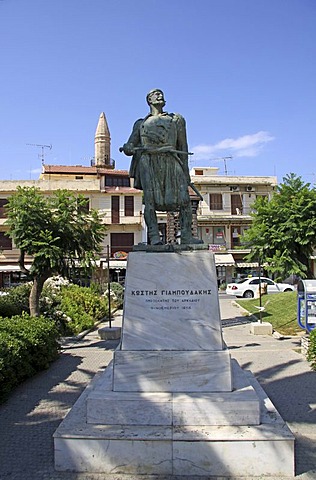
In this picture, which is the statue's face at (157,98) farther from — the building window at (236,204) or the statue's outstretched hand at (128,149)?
the building window at (236,204)

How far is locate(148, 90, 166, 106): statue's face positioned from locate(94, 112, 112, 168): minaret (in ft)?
150

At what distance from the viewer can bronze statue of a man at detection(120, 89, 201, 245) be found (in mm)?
5512

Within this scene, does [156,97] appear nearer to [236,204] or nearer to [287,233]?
[287,233]

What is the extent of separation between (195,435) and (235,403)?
55 centimetres

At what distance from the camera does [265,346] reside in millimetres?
11531

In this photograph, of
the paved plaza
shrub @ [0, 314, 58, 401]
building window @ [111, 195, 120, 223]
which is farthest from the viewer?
building window @ [111, 195, 120, 223]

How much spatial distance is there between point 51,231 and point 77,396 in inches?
211

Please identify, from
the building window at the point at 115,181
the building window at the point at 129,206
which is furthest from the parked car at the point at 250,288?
the building window at the point at 115,181

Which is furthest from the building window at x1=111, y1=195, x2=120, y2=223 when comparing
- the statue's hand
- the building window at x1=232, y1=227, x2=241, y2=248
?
the statue's hand

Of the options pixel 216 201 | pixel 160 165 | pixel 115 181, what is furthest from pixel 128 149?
pixel 216 201

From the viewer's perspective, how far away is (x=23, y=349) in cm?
793

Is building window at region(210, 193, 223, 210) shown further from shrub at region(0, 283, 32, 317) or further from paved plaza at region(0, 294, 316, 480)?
paved plaza at region(0, 294, 316, 480)

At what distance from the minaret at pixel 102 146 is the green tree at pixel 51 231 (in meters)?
39.4

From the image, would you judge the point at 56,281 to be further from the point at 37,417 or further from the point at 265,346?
the point at 37,417
